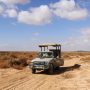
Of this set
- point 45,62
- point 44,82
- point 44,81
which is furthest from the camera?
point 45,62

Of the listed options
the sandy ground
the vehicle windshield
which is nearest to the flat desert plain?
the sandy ground

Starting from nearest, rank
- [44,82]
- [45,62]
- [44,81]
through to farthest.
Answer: [44,82] < [44,81] < [45,62]

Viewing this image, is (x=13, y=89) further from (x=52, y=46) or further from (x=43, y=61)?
(x=52, y=46)

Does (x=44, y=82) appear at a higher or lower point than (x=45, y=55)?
lower

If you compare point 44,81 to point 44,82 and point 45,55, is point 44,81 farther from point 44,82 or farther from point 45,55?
point 45,55

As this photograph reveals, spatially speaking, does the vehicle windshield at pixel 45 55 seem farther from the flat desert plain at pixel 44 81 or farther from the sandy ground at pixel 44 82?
the sandy ground at pixel 44 82

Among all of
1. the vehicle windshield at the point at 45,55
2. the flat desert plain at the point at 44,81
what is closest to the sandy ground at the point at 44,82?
the flat desert plain at the point at 44,81

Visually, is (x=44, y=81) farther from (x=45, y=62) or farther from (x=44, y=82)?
(x=45, y=62)

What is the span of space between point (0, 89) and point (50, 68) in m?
9.88

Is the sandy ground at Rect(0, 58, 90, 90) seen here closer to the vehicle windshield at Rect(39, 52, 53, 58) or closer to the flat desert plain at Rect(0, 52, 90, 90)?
the flat desert plain at Rect(0, 52, 90, 90)

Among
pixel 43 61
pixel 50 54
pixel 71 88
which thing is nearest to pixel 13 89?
pixel 71 88

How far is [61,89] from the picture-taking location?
1465cm

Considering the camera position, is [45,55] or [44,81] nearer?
[44,81]

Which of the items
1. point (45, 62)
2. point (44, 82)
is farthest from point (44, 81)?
point (45, 62)
